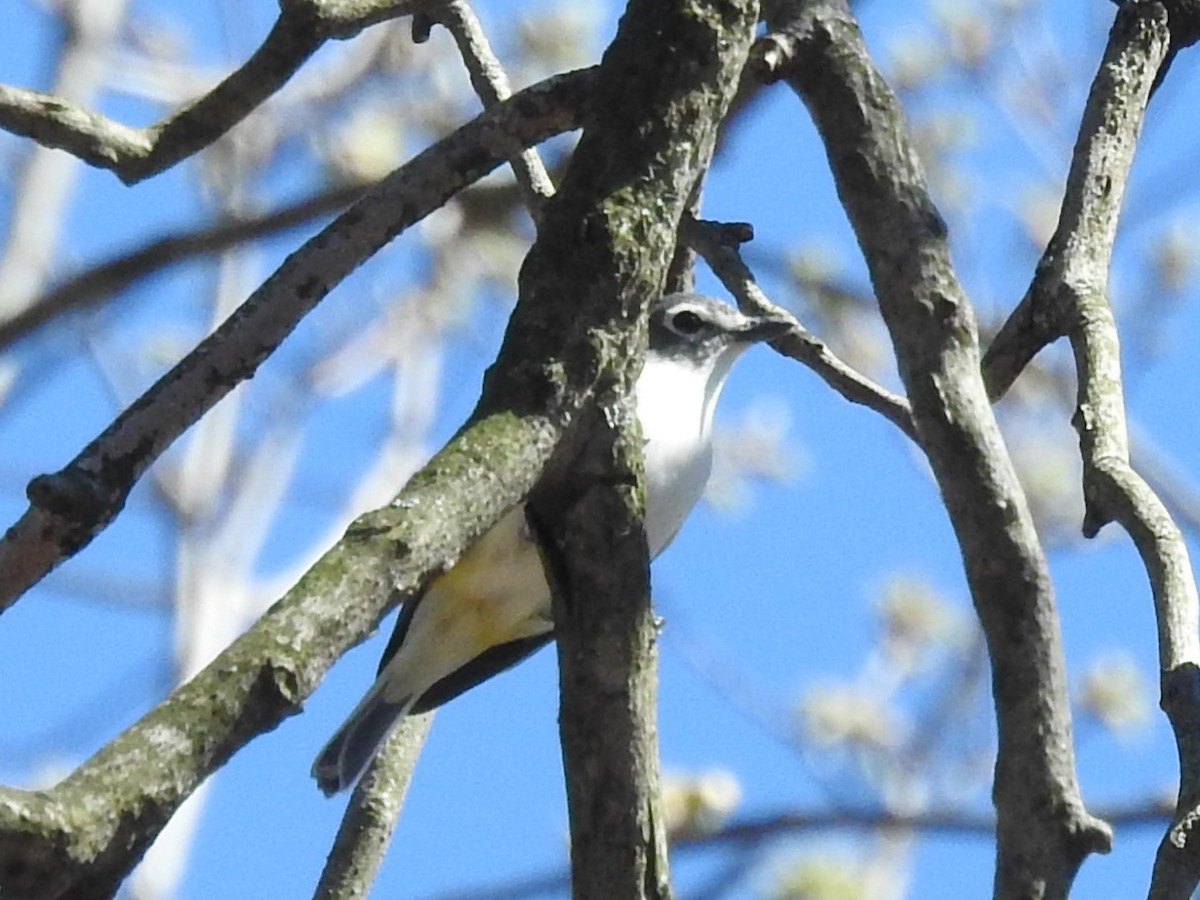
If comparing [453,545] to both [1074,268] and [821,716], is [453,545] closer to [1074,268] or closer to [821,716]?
[1074,268]

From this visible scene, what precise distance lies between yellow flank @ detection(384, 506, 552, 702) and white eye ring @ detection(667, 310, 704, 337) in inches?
36.2

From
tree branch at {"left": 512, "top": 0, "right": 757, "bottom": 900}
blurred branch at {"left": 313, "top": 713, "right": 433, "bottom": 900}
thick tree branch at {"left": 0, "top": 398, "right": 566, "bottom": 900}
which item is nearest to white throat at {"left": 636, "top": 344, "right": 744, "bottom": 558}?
blurred branch at {"left": 313, "top": 713, "right": 433, "bottom": 900}

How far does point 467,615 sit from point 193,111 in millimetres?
2281

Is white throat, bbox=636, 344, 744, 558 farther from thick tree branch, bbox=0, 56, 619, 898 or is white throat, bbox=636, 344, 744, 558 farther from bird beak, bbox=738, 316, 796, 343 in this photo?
thick tree branch, bbox=0, 56, 619, 898

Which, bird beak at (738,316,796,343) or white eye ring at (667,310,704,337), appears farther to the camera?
white eye ring at (667,310,704,337)

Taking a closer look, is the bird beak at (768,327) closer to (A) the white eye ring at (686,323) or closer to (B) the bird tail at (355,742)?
(A) the white eye ring at (686,323)

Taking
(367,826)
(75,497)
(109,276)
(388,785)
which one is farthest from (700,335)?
(75,497)

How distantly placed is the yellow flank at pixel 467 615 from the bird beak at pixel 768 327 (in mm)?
874

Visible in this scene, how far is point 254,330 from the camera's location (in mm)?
2367

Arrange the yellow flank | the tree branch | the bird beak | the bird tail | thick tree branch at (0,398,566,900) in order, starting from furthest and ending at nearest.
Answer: the yellow flank → the bird tail → the bird beak → the tree branch → thick tree branch at (0,398,566,900)

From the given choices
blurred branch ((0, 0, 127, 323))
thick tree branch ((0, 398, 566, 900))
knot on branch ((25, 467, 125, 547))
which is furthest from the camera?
blurred branch ((0, 0, 127, 323))

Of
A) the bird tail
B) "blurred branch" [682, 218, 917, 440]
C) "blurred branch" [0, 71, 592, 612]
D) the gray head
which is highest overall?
the gray head

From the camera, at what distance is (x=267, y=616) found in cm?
179

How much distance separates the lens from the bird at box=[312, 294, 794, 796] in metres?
4.96
